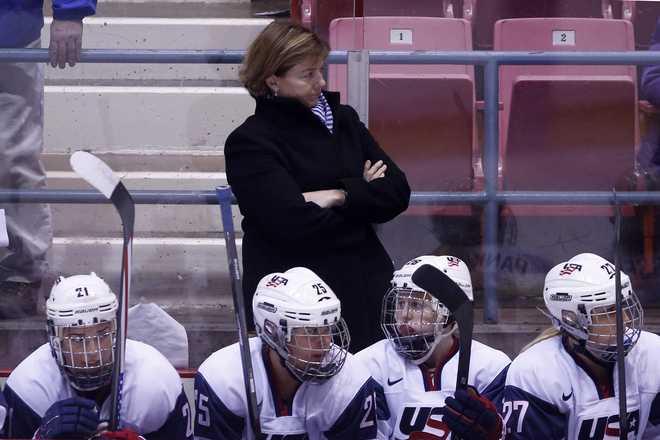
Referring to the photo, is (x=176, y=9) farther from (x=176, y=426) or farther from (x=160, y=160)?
(x=176, y=426)

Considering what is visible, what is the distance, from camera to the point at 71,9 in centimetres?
386

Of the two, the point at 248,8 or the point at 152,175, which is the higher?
the point at 248,8

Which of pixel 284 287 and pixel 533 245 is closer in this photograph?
pixel 284 287

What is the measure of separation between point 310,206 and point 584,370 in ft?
2.45

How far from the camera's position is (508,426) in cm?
331

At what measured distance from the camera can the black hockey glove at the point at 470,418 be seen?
3070 millimetres

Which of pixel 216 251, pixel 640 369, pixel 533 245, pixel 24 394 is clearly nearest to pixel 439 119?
pixel 533 245

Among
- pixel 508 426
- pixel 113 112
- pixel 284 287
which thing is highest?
pixel 113 112

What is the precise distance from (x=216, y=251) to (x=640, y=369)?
1.20m

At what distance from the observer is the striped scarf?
12.1 ft

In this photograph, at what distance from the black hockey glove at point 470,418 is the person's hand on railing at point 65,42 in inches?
58.0

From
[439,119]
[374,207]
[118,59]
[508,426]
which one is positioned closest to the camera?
[508,426]

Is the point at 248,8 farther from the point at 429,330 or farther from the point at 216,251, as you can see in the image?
the point at 429,330

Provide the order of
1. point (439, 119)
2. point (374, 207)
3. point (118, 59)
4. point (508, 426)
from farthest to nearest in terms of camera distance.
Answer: point (439, 119), point (118, 59), point (374, 207), point (508, 426)
